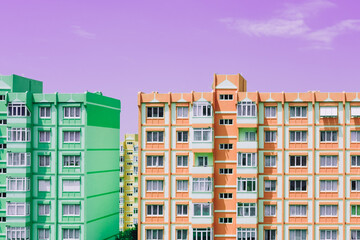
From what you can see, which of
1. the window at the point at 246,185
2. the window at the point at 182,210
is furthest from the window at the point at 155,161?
the window at the point at 246,185

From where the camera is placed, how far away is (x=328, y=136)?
2124 inches

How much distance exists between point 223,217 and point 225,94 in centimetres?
1633

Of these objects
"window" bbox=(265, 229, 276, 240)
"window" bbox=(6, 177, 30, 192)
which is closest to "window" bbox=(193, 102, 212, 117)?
"window" bbox=(265, 229, 276, 240)

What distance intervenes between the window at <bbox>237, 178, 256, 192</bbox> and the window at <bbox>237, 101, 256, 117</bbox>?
27.8 feet

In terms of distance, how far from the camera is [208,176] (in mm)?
52656

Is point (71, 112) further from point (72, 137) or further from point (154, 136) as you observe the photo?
point (154, 136)

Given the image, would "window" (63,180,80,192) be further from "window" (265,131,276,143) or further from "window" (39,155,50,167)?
"window" (265,131,276,143)

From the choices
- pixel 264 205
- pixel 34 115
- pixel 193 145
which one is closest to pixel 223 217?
pixel 264 205

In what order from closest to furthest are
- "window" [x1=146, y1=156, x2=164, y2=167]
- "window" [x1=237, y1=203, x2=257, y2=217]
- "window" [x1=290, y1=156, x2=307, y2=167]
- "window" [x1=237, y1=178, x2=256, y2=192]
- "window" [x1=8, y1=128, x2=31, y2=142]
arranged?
"window" [x1=237, y1=203, x2=257, y2=217] < "window" [x1=237, y1=178, x2=256, y2=192] < "window" [x1=8, y1=128, x2=31, y2=142] < "window" [x1=290, y1=156, x2=307, y2=167] < "window" [x1=146, y1=156, x2=164, y2=167]

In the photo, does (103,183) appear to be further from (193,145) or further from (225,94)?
Answer: (225,94)

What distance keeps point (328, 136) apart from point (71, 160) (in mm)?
34381

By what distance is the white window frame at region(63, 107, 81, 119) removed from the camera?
178 ft

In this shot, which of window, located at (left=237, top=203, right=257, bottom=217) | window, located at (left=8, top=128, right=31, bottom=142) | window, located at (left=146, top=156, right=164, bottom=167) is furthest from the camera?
window, located at (left=146, top=156, right=164, bottom=167)

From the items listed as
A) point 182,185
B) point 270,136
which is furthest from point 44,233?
point 270,136
